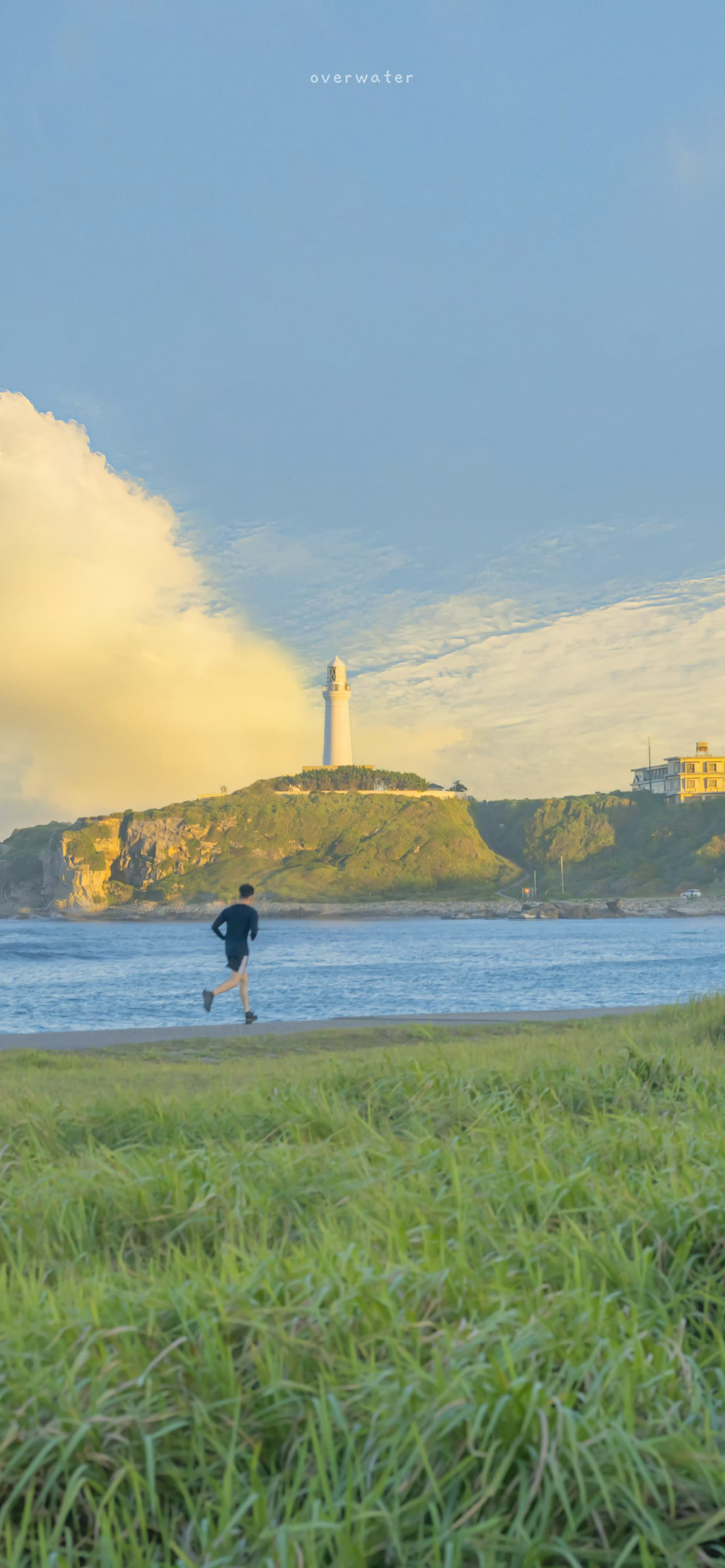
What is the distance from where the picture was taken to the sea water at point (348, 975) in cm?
2134

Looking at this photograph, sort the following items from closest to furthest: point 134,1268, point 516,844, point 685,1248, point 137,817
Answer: point 685,1248
point 134,1268
point 137,817
point 516,844

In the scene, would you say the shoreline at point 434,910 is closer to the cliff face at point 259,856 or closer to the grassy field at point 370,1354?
the cliff face at point 259,856

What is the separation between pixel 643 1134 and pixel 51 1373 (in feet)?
8.78

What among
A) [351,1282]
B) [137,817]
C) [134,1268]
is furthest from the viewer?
[137,817]

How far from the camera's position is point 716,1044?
25.3 feet

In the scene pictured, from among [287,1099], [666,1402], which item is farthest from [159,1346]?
[287,1099]

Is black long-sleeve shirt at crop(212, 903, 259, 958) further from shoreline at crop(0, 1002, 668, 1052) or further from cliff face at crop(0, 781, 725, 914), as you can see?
cliff face at crop(0, 781, 725, 914)

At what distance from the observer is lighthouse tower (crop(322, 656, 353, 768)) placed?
132 m

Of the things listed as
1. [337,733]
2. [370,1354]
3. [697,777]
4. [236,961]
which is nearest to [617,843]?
[697,777]

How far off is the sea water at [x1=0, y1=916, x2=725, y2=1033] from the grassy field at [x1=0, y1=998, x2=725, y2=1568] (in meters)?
8.31

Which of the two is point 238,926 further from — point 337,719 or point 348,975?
point 337,719

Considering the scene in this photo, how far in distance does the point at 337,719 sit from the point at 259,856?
22.9 meters

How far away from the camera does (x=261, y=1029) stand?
41.7 feet

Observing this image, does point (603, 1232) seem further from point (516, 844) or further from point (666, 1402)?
point (516, 844)
